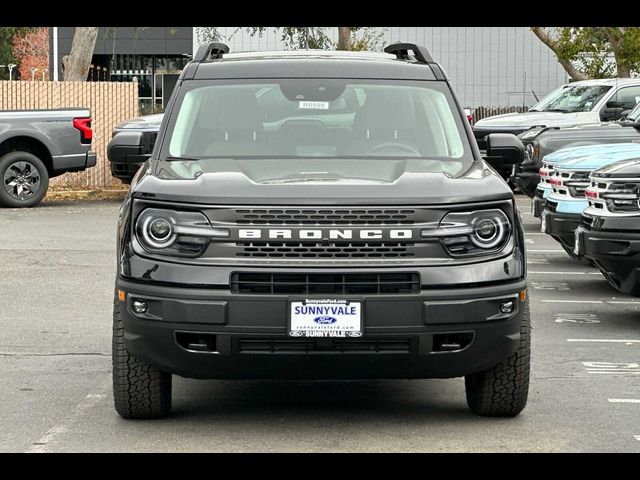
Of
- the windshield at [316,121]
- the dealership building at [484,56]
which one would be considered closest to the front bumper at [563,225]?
the windshield at [316,121]

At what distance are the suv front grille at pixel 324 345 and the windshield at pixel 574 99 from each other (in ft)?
57.4

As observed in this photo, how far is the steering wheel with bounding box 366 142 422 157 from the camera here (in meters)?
7.65

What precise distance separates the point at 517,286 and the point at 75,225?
1222 centimetres

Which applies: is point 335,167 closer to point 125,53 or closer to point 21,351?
point 21,351

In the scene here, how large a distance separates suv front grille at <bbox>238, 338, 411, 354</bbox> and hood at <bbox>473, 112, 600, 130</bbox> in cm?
1695

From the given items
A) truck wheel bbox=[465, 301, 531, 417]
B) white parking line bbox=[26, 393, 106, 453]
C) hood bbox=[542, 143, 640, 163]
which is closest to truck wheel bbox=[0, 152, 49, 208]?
hood bbox=[542, 143, 640, 163]

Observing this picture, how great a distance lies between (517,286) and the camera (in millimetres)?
6656

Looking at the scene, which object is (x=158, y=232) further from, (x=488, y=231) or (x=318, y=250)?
(x=488, y=231)

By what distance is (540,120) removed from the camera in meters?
23.5

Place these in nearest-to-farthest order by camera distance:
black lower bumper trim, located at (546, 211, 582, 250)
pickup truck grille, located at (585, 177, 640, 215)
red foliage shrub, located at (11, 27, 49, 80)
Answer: pickup truck grille, located at (585, 177, 640, 215)
black lower bumper trim, located at (546, 211, 582, 250)
red foliage shrub, located at (11, 27, 49, 80)

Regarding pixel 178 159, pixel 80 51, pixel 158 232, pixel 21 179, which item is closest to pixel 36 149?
pixel 21 179

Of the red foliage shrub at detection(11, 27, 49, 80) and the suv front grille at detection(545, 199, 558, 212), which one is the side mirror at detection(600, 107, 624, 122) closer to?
the suv front grille at detection(545, 199, 558, 212)

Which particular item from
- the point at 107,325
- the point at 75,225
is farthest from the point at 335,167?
the point at 75,225

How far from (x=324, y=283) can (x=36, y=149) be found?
14887 mm
